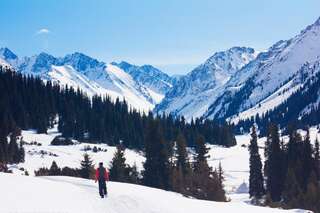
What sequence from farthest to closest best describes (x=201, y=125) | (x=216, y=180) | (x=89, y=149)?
(x=201, y=125), (x=89, y=149), (x=216, y=180)

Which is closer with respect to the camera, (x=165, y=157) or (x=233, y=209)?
(x=233, y=209)

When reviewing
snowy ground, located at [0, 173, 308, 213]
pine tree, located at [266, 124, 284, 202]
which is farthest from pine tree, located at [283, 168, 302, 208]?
snowy ground, located at [0, 173, 308, 213]

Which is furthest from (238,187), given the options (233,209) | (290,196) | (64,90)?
(64,90)

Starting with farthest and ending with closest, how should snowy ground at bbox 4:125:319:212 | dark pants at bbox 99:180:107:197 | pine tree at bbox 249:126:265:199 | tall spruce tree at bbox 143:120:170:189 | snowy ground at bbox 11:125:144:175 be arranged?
snowy ground at bbox 11:125:144:175, snowy ground at bbox 4:125:319:212, pine tree at bbox 249:126:265:199, tall spruce tree at bbox 143:120:170:189, dark pants at bbox 99:180:107:197

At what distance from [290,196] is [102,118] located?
84546mm

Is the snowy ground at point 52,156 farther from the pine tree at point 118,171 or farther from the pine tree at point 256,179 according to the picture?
the pine tree at point 256,179

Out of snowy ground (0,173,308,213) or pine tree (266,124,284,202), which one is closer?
snowy ground (0,173,308,213)

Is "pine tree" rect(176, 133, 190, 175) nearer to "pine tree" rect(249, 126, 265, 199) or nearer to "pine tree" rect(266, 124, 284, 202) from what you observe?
"pine tree" rect(249, 126, 265, 199)

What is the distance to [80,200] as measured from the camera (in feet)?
104

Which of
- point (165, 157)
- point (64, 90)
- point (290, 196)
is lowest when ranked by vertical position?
point (290, 196)

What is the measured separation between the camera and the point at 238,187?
91.7 meters

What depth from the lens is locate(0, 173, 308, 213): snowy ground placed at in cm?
2850

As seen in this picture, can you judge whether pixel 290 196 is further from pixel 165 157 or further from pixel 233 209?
pixel 233 209

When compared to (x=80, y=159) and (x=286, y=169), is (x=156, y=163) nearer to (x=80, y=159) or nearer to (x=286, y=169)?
(x=286, y=169)
